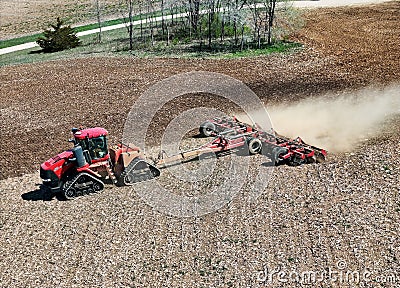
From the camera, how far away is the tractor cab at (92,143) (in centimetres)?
1852

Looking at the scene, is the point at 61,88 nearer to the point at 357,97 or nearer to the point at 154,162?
the point at 154,162

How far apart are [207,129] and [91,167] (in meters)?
7.23

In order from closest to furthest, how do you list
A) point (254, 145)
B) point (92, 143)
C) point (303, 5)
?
point (92, 143)
point (254, 145)
point (303, 5)

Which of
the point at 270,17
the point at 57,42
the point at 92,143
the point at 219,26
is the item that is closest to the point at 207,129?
the point at 92,143

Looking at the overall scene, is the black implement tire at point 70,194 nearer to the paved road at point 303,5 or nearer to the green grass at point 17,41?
the paved road at point 303,5

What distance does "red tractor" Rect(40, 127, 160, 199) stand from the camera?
728 inches

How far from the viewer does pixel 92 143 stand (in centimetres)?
1869

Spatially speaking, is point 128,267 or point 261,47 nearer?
point 128,267

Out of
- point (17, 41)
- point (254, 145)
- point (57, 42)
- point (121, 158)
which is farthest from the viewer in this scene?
point (17, 41)

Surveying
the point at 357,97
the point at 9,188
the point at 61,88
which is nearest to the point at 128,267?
the point at 9,188

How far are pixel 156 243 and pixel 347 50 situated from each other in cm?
2896

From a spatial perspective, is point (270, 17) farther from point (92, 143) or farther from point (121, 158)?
point (92, 143)

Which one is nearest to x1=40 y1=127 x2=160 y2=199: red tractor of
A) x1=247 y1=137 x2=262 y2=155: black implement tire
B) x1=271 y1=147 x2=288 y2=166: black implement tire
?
Result: x1=247 y1=137 x2=262 y2=155: black implement tire

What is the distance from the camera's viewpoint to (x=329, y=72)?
1332 inches
